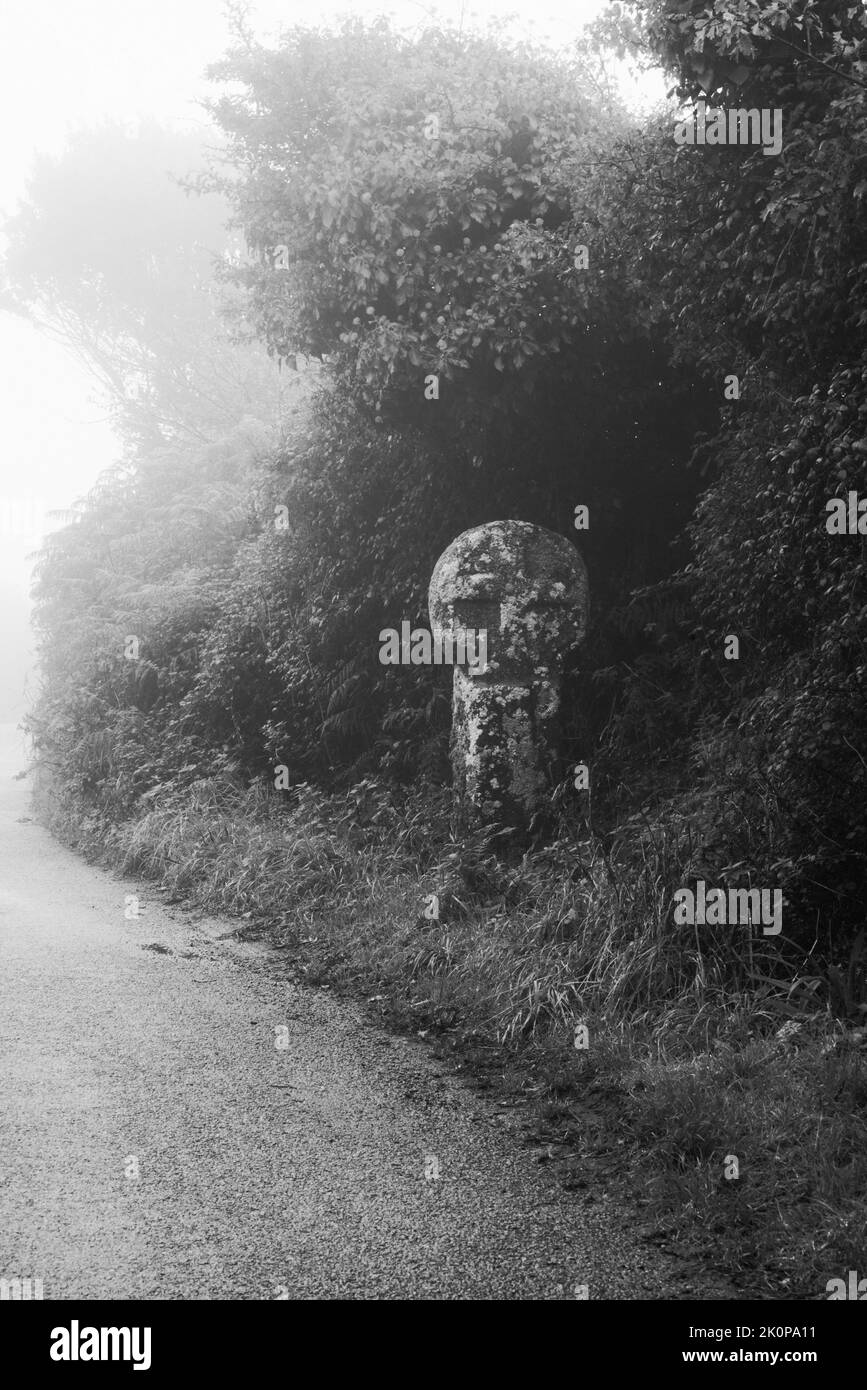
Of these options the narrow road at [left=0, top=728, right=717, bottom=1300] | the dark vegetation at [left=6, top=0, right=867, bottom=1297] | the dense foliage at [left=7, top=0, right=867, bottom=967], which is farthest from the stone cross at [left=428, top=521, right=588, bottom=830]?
the narrow road at [left=0, top=728, right=717, bottom=1300]

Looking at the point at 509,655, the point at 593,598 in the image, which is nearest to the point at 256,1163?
the point at 509,655

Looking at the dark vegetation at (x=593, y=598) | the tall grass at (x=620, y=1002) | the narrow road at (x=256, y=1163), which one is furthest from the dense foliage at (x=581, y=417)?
the narrow road at (x=256, y=1163)

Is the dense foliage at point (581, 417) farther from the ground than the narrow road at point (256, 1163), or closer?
farther from the ground

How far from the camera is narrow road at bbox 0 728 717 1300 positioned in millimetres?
4105

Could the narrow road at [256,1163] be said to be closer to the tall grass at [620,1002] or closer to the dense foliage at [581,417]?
the tall grass at [620,1002]

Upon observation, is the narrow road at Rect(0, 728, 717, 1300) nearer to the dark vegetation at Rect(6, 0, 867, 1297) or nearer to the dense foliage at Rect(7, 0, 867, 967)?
the dark vegetation at Rect(6, 0, 867, 1297)

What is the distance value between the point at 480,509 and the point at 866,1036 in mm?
6780

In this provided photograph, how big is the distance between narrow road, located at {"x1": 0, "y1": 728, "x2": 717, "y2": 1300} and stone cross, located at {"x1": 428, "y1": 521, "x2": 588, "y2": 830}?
2.31 m

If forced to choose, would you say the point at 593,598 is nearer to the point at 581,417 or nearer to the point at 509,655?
the point at 509,655

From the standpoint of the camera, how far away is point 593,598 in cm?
1053

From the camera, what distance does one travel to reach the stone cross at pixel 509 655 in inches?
363

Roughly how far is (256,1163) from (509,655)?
16.9 feet

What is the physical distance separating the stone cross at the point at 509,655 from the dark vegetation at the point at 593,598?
18.4 inches
